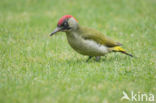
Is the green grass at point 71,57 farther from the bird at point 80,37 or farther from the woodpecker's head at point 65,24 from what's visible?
the woodpecker's head at point 65,24

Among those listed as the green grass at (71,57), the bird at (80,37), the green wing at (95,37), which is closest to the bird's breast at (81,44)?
the bird at (80,37)

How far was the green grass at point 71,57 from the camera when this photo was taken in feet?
16.0

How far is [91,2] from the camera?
13.7 m

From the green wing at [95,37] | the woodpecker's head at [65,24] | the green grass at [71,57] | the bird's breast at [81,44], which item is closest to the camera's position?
the green grass at [71,57]

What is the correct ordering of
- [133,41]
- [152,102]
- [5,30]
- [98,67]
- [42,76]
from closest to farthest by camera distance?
[152,102], [42,76], [98,67], [133,41], [5,30]

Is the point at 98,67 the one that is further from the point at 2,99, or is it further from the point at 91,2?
the point at 91,2

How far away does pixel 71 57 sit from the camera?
24.5 ft

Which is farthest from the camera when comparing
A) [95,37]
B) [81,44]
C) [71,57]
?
[71,57]

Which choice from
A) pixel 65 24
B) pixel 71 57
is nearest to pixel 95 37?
pixel 65 24

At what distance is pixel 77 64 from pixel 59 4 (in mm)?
7586

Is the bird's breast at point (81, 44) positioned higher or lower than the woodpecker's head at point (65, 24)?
lower

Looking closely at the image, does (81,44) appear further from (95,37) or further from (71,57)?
Result: (71,57)

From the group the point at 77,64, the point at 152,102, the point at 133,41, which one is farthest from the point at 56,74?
the point at 133,41

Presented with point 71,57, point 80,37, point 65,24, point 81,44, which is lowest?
point 71,57
